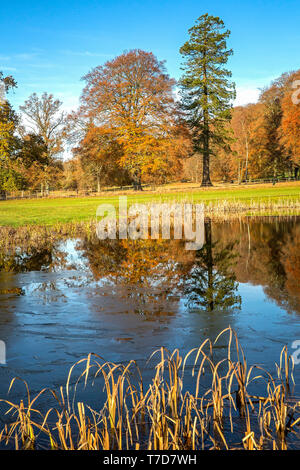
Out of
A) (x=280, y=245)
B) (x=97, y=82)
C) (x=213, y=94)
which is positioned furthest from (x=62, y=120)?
(x=280, y=245)

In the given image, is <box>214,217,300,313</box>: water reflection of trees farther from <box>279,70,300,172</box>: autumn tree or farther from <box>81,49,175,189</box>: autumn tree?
<box>279,70,300,172</box>: autumn tree

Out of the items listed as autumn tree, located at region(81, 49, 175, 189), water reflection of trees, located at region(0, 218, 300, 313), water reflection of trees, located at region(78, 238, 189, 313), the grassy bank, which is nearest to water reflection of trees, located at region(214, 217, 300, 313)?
water reflection of trees, located at region(0, 218, 300, 313)

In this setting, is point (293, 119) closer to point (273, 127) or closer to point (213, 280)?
point (273, 127)

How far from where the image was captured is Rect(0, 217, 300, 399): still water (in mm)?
5762

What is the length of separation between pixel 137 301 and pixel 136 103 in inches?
1472

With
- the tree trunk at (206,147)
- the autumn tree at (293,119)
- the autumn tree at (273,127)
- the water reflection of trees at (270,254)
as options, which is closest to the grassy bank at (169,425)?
the water reflection of trees at (270,254)

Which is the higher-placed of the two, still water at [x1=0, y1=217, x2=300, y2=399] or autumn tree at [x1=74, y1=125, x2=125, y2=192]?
autumn tree at [x1=74, y1=125, x2=125, y2=192]

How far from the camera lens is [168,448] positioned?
11.7 ft

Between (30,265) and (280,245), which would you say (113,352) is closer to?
(30,265)

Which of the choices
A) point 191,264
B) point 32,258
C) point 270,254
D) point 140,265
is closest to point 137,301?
point 140,265

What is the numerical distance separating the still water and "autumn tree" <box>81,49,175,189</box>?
1111 inches

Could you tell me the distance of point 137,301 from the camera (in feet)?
27.5

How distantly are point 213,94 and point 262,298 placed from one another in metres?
40.4

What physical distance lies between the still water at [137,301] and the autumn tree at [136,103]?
28.2 metres
